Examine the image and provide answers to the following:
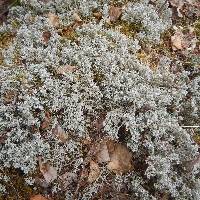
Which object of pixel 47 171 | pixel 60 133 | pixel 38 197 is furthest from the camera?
pixel 60 133

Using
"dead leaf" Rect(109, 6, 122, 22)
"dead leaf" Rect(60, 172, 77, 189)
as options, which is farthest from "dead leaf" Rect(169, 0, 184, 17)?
"dead leaf" Rect(60, 172, 77, 189)

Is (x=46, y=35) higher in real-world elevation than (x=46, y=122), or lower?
higher

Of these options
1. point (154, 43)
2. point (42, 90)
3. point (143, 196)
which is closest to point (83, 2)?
point (154, 43)

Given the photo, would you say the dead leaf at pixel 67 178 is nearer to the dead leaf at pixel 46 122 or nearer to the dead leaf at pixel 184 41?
the dead leaf at pixel 46 122

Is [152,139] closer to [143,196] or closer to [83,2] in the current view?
[143,196]

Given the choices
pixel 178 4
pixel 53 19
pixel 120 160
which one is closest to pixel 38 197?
pixel 120 160

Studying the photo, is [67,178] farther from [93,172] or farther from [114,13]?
[114,13]

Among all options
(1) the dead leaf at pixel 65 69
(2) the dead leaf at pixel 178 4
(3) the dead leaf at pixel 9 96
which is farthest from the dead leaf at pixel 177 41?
(3) the dead leaf at pixel 9 96
